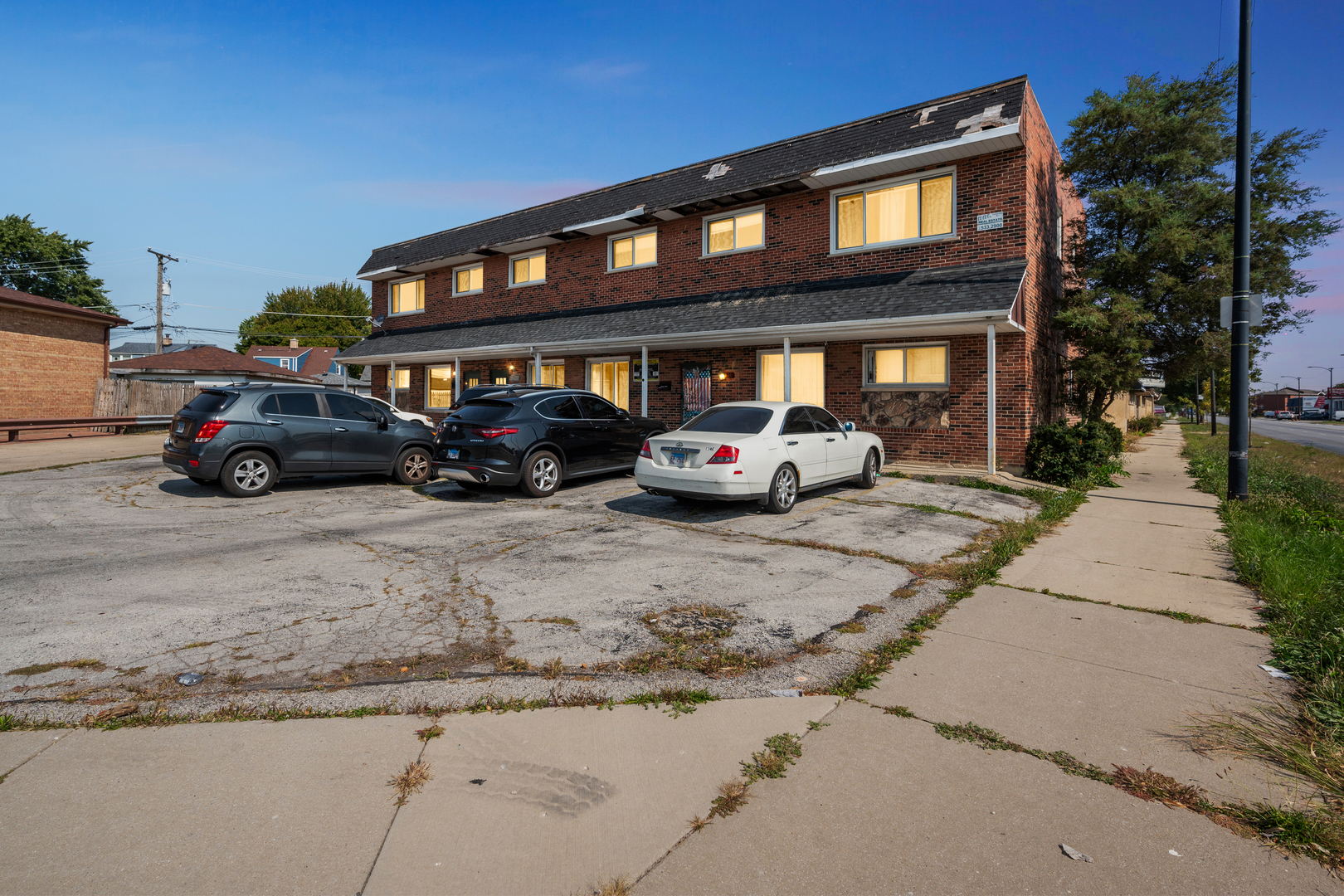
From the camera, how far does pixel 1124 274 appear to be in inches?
545

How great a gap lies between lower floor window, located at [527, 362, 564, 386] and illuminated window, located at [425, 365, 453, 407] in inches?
169

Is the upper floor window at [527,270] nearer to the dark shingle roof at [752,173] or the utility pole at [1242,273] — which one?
the dark shingle roof at [752,173]

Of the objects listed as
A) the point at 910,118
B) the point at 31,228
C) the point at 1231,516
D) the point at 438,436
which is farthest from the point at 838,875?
the point at 31,228

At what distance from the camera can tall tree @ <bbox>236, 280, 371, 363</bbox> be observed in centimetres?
A: 6700

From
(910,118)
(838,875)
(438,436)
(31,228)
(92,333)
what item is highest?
(31,228)

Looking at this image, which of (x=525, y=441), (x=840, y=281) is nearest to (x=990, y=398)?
(x=840, y=281)

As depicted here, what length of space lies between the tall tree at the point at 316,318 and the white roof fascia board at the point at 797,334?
184 feet

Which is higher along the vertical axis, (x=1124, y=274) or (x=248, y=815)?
(x=1124, y=274)

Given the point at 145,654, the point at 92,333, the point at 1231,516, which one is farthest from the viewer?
the point at 92,333

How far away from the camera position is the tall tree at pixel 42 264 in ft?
141

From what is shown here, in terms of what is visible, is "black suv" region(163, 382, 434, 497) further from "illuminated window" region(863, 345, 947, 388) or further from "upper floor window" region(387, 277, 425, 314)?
"upper floor window" region(387, 277, 425, 314)

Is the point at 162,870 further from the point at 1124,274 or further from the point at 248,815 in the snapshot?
the point at 1124,274

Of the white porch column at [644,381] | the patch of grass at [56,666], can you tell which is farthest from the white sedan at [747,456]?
the white porch column at [644,381]

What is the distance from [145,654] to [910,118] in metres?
15.3
